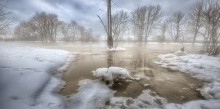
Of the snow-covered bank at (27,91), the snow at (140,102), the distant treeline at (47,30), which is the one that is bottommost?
the snow at (140,102)

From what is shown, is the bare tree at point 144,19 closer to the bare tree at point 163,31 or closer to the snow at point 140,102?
the bare tree at point 163,31

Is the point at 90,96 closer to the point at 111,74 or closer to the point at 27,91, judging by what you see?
the point at 111,74

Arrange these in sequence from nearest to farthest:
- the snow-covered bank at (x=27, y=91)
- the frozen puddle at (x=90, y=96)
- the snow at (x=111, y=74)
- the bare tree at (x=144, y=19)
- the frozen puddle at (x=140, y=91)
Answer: the snow-covered bank at (x=27, y=91) < the frozen puddle at (x=90, y=96) < the frozen puddle at (x=140, y=91) < the snow at (x=111, y=74) < the bare tree at (x=144, y=19)

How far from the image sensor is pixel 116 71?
6387 mm

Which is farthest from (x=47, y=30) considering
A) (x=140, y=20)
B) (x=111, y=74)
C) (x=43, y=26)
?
(x=111, y=74)

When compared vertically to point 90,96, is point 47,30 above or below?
above

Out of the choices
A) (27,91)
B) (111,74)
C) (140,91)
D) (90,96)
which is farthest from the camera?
(111,74)

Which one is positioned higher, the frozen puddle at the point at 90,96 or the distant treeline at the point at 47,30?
the distant treeline at the point at 47,30

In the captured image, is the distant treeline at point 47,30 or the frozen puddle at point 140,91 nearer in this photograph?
the frozen puddle at point 140,91

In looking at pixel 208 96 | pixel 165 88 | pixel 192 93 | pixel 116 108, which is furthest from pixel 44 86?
pixel 208 96

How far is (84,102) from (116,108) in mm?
1001

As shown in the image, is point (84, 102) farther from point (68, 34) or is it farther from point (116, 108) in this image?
point (68, 34)

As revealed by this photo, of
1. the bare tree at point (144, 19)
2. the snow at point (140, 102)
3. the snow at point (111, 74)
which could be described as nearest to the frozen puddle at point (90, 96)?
the snow at point (140, 102)

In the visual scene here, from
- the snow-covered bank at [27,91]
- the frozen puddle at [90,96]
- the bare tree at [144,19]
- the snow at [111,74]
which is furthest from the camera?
the bare tree at [144,19]
